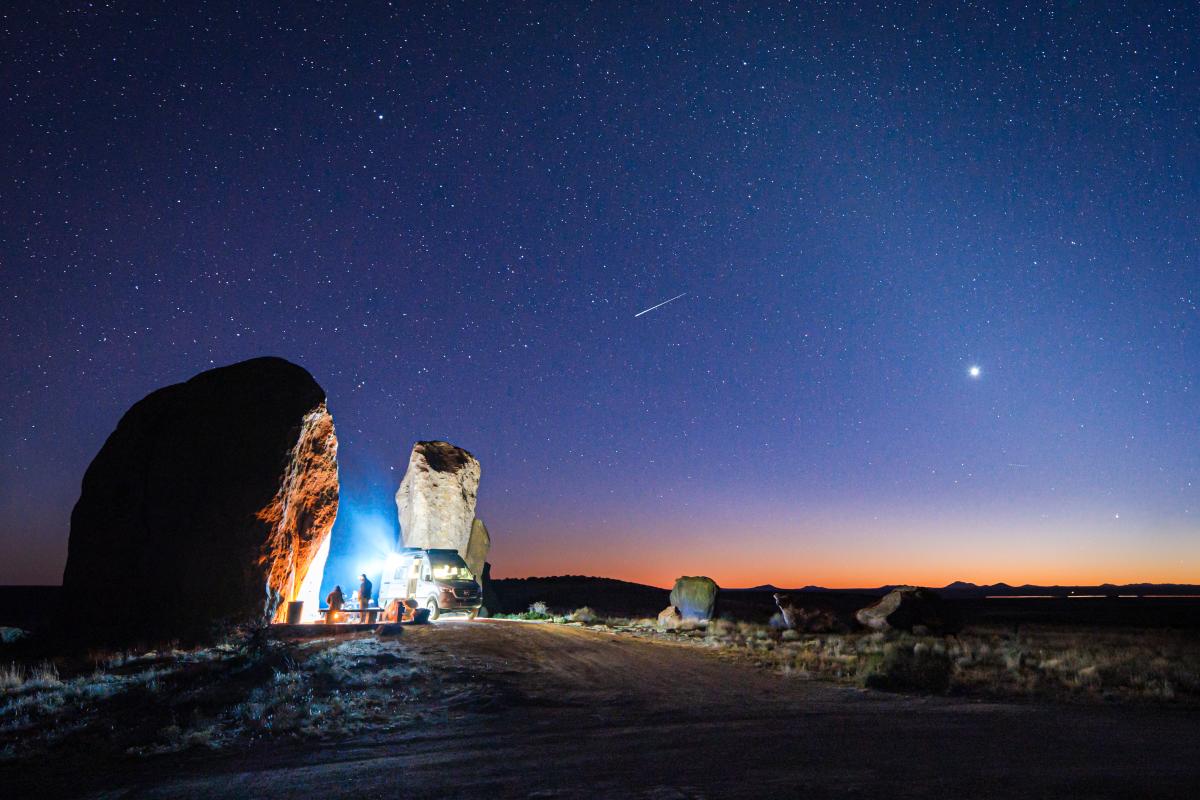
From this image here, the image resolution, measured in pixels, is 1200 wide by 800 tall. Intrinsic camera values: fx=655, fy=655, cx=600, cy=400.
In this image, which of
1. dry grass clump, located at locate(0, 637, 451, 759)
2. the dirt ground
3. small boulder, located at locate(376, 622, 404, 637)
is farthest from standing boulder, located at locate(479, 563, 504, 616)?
the dirt ground

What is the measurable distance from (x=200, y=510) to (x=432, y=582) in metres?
9.35

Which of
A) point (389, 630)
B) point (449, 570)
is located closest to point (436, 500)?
point (449, 570)

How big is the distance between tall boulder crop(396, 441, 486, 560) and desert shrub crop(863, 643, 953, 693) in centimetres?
2531

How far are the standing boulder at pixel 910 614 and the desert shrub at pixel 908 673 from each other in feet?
35.0

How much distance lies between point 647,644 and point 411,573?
10340 mm

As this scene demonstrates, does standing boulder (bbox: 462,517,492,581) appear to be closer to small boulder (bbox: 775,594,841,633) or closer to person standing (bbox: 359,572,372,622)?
person standing (bbox: 359,572,372,622)

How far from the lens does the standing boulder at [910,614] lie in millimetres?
29641

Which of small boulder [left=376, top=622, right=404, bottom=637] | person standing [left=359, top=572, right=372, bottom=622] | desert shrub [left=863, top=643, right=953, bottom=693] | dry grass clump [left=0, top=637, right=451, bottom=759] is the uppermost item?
person standing [left=359, top=572, right=372, bottom=622]

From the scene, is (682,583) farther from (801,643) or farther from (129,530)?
(129,530)

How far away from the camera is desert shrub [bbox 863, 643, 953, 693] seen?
1433 centimetres

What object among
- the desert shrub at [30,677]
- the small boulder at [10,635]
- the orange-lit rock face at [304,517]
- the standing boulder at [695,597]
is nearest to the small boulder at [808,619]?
the standing boulder at [695,597]

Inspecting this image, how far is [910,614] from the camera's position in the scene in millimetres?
30172

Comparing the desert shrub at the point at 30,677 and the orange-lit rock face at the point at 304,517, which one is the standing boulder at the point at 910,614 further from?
the desert shrub at the point at 30,677

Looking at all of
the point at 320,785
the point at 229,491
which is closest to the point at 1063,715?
the point at 320,785
